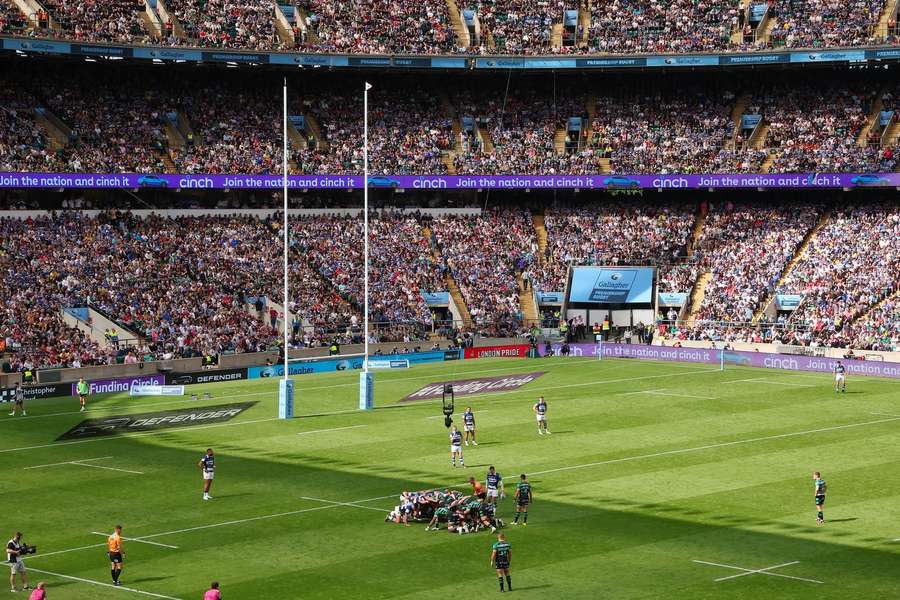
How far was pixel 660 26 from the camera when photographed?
89.5 metres

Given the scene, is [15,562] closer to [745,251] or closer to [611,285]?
[611,285]

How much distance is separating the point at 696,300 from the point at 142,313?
34.6m

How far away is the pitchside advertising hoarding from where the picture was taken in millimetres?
84125

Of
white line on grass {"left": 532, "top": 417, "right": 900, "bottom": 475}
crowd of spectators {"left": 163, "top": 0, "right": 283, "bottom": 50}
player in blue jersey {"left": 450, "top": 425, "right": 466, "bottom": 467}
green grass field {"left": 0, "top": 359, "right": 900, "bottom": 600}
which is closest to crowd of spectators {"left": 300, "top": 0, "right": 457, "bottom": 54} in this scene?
crowd of spectators {"left": 163, "top": 0, "right": 283, "bottom": 50}

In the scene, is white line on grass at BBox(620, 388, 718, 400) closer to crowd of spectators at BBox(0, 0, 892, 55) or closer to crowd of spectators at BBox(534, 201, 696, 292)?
crowd of spectators at BBox(534, 201, 696, 292)

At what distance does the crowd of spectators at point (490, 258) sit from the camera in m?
82.2

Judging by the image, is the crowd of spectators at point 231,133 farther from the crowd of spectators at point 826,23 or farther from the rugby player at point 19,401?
the crowd of spectators at point 826,23

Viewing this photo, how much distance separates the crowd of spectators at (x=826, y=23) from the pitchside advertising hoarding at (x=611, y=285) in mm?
18272

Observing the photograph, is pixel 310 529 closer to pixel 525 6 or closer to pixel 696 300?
pixel 696 300

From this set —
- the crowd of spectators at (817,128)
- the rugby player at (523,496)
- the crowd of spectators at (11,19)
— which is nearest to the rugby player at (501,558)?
the rugby player at (523,496)

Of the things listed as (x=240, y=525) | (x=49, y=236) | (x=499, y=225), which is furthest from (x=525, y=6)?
(x=240, y=525)

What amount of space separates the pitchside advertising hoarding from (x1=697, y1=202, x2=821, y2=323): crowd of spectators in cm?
407

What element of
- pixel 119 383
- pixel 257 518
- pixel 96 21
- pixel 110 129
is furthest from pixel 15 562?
pixel 96 21

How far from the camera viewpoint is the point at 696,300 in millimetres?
81812
